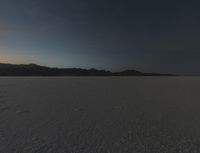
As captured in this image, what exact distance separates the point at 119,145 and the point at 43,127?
5.80 feet

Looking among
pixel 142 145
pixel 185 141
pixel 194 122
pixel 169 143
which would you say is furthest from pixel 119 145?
pixel 194 122

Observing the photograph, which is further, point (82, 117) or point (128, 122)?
point (82, 117)

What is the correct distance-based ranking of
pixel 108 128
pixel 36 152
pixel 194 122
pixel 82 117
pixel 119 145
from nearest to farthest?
1. pixel 36 152
2. pixel 119 145
3. pixel 108 128
4. pixel 194 122
5. pixel 82 117

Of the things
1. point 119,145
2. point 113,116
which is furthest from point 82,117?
point 119,145

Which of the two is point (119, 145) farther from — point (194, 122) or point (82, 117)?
point (194, 122)

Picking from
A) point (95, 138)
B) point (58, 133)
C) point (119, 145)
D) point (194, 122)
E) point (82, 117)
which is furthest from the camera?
point (82, 117)

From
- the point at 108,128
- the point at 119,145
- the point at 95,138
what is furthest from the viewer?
the point at 108,128

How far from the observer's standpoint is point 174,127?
4137 millimetres

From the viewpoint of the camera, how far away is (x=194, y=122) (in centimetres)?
448

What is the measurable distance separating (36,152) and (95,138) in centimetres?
104

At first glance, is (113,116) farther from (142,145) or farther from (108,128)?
(142,145)

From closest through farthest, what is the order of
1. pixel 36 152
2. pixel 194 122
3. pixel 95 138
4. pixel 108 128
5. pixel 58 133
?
pixel 36 152 < pixel 95 138 < pixel 58 133 < pixel 108 128 < pixel 194 122

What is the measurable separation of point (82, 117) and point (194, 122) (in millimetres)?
2642

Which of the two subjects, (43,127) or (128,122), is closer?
(43,127)
